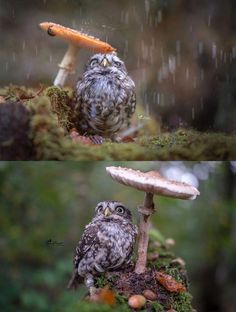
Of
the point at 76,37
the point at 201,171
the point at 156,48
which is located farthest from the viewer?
the point at 201,171

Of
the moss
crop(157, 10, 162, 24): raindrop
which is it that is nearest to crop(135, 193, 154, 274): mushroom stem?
the moss

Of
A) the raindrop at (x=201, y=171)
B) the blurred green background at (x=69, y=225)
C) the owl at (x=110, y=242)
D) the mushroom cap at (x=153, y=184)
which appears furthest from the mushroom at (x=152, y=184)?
the blurred green background at (x=69, y=225)

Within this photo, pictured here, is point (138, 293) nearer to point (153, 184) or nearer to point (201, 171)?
point (153, 184)

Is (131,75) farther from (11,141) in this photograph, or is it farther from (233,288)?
(233,288)

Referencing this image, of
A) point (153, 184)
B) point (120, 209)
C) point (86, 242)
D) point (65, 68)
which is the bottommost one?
point (86, 242)

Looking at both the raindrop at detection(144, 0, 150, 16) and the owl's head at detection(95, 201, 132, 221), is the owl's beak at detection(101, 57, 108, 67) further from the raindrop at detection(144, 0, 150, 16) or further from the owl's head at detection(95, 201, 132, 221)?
the owl's head at detection(95, 201, 132, 221)

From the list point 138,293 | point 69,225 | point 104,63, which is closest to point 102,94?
point 104,63
